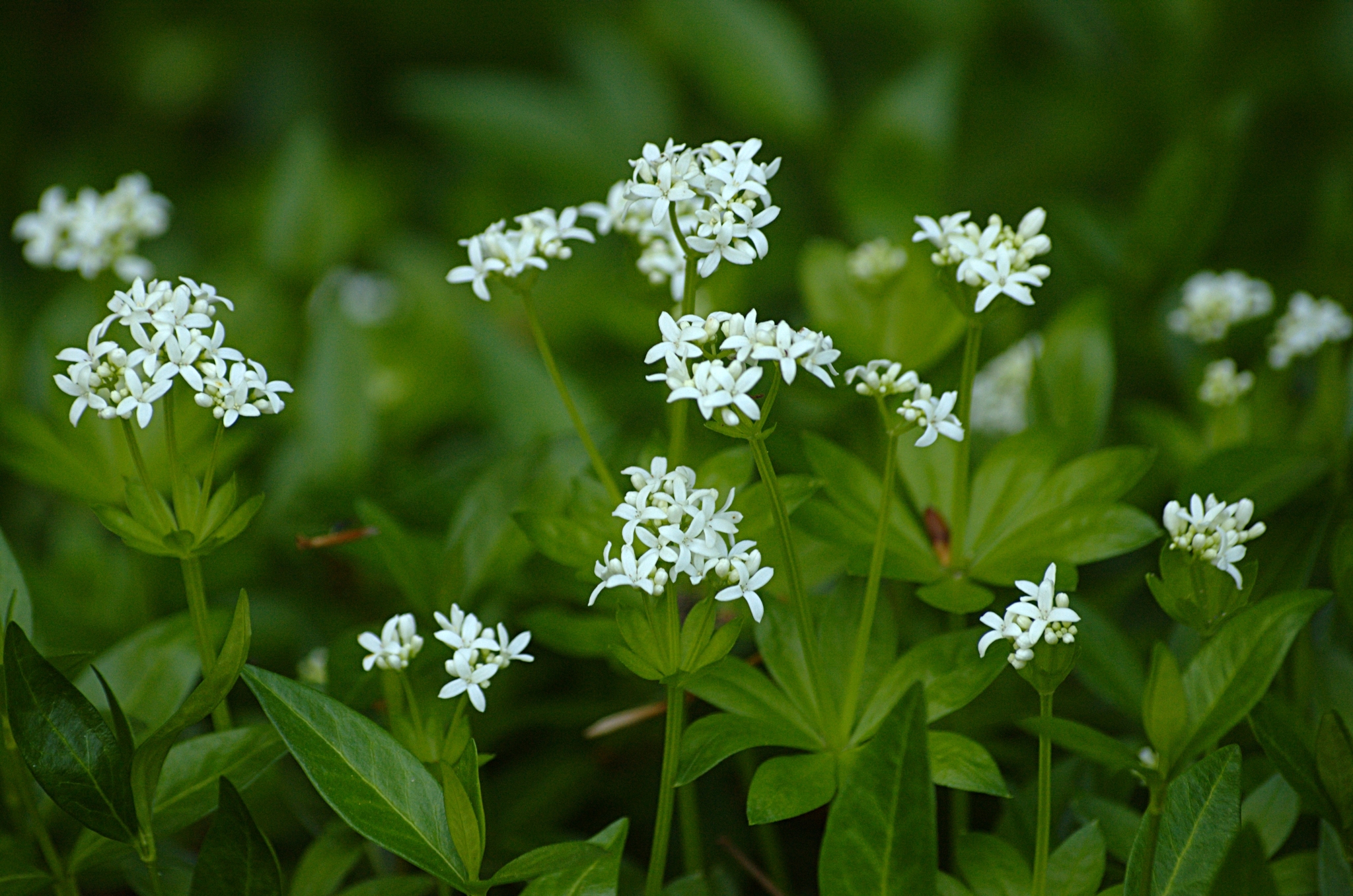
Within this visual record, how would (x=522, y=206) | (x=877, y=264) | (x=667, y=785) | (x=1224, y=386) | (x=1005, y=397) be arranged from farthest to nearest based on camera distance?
(x=522, y=206) → (x=1005, y=397) → (x=877, y=264) → (x=1224, y=386) → (x=667, y=785)

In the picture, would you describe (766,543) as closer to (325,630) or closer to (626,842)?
(626,842)

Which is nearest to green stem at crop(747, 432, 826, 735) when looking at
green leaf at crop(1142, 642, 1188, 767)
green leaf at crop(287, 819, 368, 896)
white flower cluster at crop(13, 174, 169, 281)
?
green leaf at crop(1142, 642, 1188, 767)

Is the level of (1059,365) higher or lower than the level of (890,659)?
higher

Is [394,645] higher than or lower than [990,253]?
lower

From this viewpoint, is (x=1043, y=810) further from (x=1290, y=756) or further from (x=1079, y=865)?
(x=1290, y=756)


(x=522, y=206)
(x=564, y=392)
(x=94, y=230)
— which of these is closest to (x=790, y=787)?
(x=564, y=392)

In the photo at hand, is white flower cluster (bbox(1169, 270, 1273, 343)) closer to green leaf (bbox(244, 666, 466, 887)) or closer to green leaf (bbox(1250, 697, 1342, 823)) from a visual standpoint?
green leaf (bbox(1250, 697, 1342, 823))

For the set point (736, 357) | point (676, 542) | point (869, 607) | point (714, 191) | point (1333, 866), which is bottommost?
point (1333, 866)

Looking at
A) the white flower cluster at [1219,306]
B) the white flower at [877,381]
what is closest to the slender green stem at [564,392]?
the white flower at [877,381]

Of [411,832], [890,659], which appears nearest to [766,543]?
[890,659]
